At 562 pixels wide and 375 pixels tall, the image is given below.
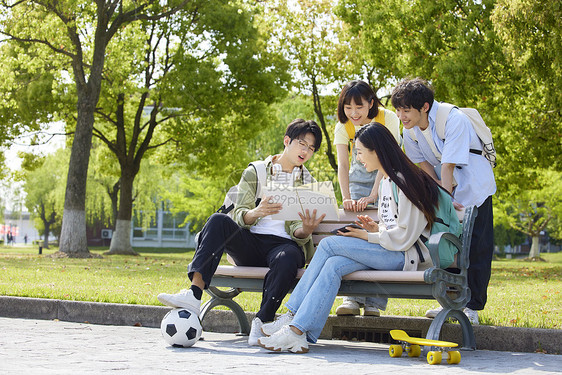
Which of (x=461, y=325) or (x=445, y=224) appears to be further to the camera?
(x=461, y=325)

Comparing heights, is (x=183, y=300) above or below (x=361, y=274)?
below

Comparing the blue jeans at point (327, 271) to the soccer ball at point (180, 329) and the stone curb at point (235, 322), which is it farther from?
the stone curb at point (235, 322)

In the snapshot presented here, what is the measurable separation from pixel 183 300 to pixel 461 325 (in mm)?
1956

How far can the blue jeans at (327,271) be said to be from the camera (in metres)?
4.61

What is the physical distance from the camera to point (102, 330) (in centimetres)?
603

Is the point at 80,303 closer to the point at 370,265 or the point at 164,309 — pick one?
the point at 164,309

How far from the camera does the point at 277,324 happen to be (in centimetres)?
487

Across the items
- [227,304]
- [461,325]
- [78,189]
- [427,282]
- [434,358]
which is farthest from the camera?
[78,189]

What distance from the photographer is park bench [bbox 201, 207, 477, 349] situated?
4582mm

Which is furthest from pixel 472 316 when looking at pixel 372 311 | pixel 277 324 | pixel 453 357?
pixel 277 324

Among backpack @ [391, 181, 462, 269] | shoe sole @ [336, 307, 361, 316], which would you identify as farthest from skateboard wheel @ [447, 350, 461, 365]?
shoe sole @ [336, 307, 361, 316]

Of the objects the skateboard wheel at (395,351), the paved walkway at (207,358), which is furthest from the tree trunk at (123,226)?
the skateboard wheel at (395,351)

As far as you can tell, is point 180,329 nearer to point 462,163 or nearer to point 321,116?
point 462,163

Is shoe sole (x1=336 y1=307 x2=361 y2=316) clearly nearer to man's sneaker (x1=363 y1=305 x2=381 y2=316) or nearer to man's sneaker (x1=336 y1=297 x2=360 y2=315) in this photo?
man's sneaker (x1=336 y1=297 x2=360 y2=315)
